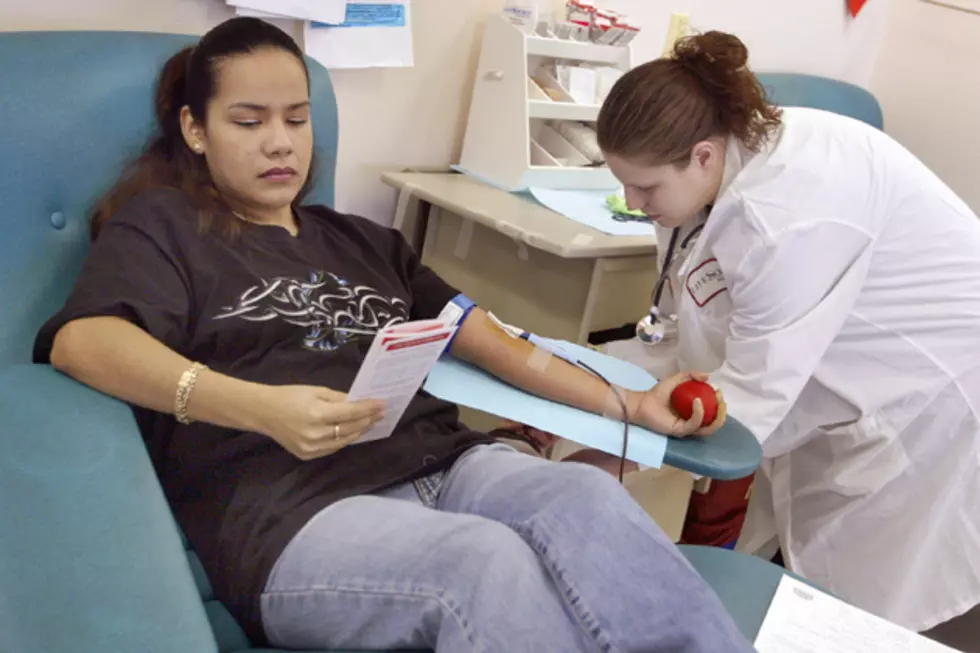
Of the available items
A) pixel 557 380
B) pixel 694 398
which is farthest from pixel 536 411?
pixel 694 398

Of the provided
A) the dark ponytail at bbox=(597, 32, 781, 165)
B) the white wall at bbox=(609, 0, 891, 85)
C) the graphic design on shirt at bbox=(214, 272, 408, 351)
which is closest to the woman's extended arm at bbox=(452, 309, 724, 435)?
the graphic design on shirt at bbox=(214, 272, 408, 351)

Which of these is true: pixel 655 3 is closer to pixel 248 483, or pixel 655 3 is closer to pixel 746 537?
pixel 746 537

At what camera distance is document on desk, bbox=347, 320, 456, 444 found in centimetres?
82

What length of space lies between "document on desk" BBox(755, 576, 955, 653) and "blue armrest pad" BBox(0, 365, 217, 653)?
0.73 m

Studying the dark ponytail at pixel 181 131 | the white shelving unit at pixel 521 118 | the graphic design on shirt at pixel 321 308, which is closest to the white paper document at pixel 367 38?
the white shelving unit at pixel 521 118

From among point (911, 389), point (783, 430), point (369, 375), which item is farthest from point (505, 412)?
point (911, 389)

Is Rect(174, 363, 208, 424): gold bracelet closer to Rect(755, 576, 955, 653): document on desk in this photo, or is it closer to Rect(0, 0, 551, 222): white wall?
Rect(755, 576, 955, 653): document on desk

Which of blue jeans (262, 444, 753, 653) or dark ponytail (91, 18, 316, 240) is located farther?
dark ponytail (91, 18, 316, 240)

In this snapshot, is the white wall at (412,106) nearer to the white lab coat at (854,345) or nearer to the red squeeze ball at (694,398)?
the white lab coat at (854,345)

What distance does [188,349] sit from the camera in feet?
3.35

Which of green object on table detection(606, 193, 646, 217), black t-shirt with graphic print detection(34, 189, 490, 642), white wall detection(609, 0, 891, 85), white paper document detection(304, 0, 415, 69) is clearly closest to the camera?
black t-shirt with graphic print detection(34, 189, 490, 642)

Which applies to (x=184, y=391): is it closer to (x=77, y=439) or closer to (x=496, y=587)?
(x=77, y=439)

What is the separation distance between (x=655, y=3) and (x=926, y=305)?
1.23 m

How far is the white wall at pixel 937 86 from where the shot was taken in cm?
295
